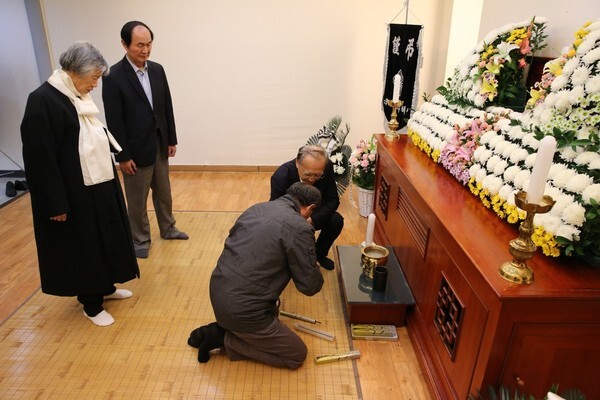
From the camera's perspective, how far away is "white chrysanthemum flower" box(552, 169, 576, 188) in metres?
1.40

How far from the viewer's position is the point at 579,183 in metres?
1.35

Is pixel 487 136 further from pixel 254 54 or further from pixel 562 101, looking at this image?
pixel 254 54

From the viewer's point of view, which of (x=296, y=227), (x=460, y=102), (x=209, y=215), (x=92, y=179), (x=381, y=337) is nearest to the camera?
(x=296, y=227)

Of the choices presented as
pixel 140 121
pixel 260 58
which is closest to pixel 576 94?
pixel 140 121

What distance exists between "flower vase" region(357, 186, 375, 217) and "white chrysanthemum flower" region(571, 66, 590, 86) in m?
1.91

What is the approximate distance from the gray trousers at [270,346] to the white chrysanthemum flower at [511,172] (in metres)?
1.16

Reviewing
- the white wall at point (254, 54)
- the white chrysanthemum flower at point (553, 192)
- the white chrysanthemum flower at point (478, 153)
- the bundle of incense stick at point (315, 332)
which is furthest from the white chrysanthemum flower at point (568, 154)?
the white wall at point (254, 54)

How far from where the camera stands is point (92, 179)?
1984 mm

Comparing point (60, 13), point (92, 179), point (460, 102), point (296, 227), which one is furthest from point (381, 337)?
point (60, 13)

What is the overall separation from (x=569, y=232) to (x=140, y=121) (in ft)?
7.79

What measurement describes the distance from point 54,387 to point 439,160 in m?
2.22

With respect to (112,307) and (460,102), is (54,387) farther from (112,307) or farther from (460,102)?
(460,102)

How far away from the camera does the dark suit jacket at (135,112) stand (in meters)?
2.54

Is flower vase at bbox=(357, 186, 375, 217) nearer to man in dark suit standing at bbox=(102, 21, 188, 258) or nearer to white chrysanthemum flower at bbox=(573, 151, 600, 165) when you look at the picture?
man in dark suit standing at bbox=(102, 21, 188, 258)
